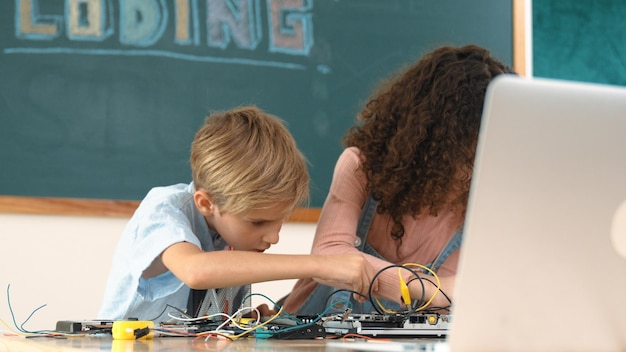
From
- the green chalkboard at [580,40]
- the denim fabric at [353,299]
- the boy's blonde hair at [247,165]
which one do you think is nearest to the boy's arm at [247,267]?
the boy's blonde hair at [247,165]

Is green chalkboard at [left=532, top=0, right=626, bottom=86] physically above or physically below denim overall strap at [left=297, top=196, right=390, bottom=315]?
above

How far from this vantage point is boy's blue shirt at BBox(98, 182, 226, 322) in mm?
1491

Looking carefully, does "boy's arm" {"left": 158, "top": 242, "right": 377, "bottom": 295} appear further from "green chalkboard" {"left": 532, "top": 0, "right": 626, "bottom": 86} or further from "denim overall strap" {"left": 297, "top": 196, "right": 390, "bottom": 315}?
"green chalkboard" {"left": 532, "top": 0, "right": 626, "bottom": 86}

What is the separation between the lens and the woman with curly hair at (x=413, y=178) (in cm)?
180

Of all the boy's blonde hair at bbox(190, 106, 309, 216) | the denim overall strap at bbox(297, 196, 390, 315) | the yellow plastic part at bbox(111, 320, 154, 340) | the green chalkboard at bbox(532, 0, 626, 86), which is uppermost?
the green chalkboard at bbox(532, 0, 626, 86)

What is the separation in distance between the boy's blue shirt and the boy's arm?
5 cm

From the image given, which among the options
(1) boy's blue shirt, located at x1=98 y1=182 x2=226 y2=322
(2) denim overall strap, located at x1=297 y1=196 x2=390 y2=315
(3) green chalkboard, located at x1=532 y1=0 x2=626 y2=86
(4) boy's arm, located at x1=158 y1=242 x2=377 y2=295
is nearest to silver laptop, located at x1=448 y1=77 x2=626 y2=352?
(4) boy's arm, located at x1=158 y1=242 x2=377 y2=295

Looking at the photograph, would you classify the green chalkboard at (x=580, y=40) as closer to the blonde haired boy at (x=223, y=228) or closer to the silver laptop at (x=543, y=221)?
the blonde haired boy at (x=223, y=228)

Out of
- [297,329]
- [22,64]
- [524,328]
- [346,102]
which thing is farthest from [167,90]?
[524,328]

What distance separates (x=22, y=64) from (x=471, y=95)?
1.26 m

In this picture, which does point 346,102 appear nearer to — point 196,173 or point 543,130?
point 196,173

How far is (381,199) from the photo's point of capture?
1.83 metres

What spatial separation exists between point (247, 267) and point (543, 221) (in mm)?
789

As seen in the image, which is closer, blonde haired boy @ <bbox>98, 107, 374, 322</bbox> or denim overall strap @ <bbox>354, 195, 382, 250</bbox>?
blonde haired boy @ <bbox>98, 107, 374, 322</bbox>
